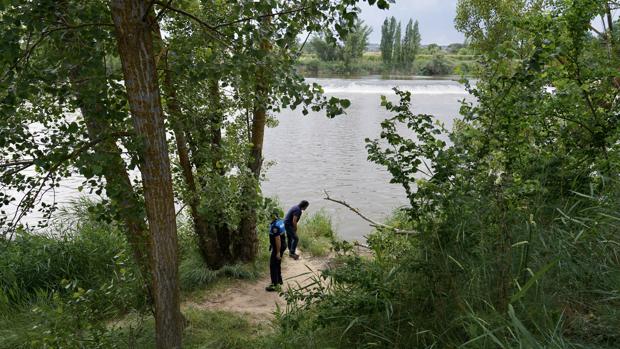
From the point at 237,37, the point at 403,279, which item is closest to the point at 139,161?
the point at 237,37

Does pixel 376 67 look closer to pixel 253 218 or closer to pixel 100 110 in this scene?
pixel 253 218

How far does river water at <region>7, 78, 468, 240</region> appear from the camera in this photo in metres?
13.8

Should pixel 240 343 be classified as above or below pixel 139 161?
below

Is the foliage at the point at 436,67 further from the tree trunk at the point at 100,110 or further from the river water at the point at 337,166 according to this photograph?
the tree trunk at the point at 100,110

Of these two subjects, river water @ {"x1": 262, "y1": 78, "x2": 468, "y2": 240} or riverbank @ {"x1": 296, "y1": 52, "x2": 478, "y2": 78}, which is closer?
river water @ {"x1": 262, "y1": 78, "x2": 468, "y2": 240}

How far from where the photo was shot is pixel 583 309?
96.5 inches

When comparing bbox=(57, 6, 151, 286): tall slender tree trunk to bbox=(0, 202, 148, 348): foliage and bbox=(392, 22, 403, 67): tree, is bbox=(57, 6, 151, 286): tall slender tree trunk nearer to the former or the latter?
bbox=(0, 202, 148, 348): foliage

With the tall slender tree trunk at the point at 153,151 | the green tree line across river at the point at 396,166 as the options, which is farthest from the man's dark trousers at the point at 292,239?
the tall slender tree trunk at the point at 153,151

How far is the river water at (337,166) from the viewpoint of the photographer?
1445 centimetres

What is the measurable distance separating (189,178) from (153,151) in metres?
3.24

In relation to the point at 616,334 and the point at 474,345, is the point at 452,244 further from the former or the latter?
the point at 616,334

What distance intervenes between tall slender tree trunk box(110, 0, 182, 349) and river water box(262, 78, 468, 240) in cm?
475

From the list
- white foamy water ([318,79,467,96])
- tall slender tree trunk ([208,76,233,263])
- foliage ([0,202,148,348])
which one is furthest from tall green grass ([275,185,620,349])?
white foamy water ([318,79,467,96])

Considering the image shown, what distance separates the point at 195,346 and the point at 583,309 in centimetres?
383
